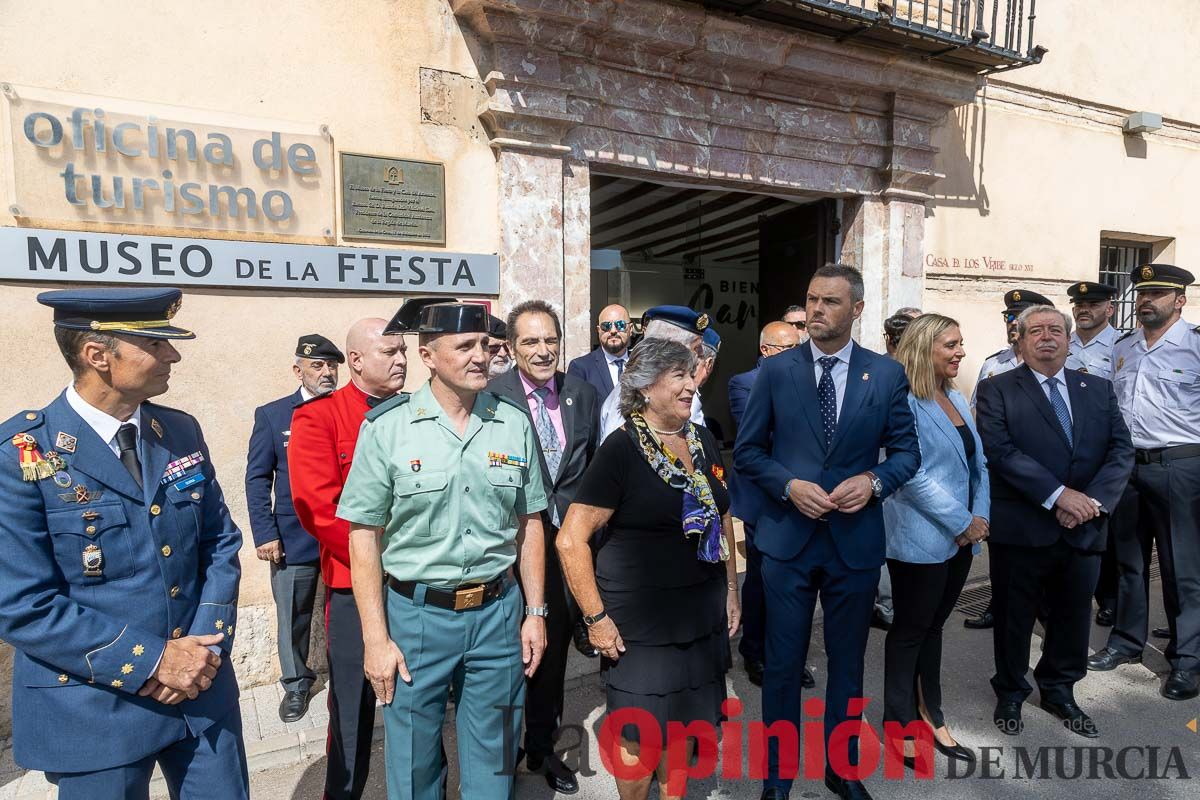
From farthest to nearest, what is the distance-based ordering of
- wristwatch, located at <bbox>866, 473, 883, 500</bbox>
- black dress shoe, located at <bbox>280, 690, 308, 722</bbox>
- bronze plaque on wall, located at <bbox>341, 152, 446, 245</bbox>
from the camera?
1. bronze plaque on wall, located at <bbox>341, 152, 446, 245</bbox>
2. black dress shoe, located at <bbox>280, 690, 308, 722</bbox>
3. wristwatch, located at <bbox>866, 473, 883, 500</bbox>

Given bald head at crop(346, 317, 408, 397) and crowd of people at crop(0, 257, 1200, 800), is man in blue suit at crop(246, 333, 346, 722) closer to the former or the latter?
crowd of people at crop(0, 257, 1200, 800)

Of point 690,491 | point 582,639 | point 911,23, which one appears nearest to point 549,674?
point 582,639

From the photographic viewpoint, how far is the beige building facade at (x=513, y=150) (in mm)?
3619

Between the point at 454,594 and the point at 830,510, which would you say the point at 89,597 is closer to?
the point at 454,594

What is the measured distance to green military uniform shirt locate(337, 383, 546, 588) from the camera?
217cm

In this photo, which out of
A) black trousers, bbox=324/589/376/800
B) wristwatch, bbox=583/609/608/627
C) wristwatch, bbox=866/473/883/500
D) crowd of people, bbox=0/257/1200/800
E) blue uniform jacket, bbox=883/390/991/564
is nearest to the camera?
crowd of people, bbox=0/257/1200/800

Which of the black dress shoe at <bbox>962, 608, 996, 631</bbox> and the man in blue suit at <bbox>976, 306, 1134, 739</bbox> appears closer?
the man in blue suit at <bbox>976, 306, 1134, 739</bbox>

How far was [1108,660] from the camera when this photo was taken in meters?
4.18

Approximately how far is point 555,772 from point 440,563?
141 cm

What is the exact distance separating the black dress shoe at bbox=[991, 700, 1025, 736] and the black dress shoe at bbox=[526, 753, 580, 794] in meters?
2.11

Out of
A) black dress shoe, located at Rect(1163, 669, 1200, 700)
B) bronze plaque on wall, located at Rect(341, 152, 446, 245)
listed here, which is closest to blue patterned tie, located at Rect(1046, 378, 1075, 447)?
black dress shoe, located at Rect(1163, 669, 1200, 700)

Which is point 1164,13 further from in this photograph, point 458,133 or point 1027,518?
point 458,133

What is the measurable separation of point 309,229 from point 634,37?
2439mm

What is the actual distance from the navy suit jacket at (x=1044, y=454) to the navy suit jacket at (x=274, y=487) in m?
3.50
